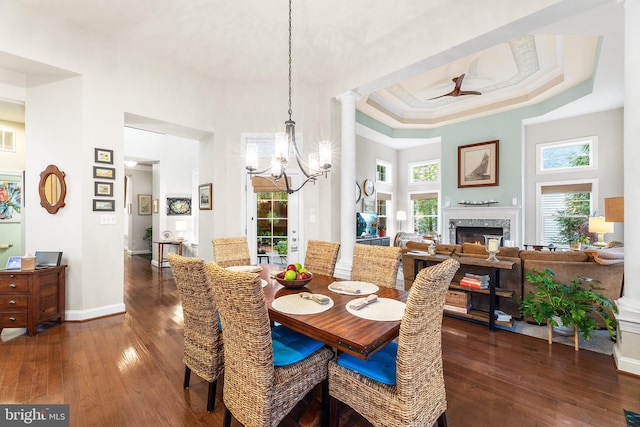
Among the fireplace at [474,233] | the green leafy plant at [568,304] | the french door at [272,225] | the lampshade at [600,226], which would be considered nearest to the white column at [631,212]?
the green leafy plant at [568,304]

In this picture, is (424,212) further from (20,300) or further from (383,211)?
(20,300)

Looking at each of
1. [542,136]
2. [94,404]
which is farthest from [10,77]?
[542,136]

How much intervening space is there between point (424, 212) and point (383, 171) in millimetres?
1709

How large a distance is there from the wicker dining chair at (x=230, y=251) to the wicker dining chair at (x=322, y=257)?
0.79 meters

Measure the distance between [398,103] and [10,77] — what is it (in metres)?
6.46

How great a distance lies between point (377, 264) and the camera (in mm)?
2516

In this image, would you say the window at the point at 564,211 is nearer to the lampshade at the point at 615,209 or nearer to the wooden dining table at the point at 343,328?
the lampshade at the point at 615,209


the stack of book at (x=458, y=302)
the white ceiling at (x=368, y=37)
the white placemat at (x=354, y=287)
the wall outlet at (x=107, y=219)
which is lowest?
the stack of book at (x=458, y=302)

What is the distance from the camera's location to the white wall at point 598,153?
5352mm

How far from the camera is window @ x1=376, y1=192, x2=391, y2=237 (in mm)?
8078

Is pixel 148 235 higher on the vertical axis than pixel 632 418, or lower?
higher

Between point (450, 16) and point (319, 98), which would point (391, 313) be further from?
point (319, 98)

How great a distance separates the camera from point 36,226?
11.4 ft

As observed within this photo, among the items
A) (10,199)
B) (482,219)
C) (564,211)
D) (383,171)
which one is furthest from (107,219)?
(564,211)
